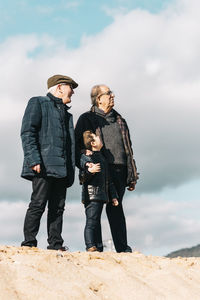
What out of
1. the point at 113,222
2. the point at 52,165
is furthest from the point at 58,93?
the point at 113,222

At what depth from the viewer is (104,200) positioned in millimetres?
6906

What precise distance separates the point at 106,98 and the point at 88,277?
2.81 m

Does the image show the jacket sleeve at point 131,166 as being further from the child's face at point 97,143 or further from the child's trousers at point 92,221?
the child's trousers at point 92,221

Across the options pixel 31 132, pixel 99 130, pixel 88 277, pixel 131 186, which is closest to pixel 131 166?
pixel 131 186

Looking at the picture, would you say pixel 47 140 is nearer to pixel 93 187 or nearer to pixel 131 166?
pixel 93 187

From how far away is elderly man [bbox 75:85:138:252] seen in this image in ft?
23.9

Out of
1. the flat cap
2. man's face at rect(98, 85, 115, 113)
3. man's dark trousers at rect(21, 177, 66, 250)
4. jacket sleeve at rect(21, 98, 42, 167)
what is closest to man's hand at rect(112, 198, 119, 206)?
man's dark trousers at rect(21, 177, 66, 250)

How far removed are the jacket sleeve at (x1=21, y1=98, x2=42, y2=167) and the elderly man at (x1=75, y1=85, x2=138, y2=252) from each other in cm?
94

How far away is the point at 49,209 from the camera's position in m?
6.57

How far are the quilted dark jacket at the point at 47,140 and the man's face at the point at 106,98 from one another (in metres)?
0.87

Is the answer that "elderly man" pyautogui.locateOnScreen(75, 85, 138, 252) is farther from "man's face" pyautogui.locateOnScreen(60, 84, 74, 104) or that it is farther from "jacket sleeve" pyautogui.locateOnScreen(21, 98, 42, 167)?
"jacket sleeve" pyautogui.locateOnScreen(21, 98, 42, 167)

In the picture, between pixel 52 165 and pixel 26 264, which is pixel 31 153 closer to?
pixel 52 165

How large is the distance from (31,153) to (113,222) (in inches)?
70.1

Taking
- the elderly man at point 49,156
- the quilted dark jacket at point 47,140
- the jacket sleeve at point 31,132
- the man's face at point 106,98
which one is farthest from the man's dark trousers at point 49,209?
the man's face at point 106,98
